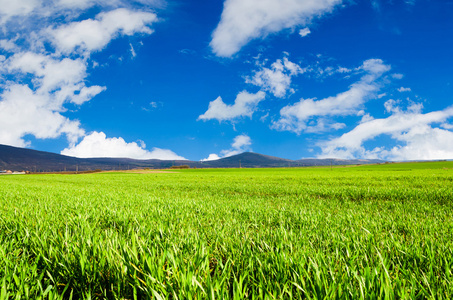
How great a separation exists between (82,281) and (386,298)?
2209mm

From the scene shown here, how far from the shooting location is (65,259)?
2.08m

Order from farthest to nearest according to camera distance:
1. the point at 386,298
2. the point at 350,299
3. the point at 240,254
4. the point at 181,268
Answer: the point at 240,254 < the point at 181,268 < the point at 350,299 < the point at 386,298

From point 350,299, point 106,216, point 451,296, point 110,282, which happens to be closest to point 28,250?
point 110,282

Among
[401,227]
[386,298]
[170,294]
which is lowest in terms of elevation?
[401,227]

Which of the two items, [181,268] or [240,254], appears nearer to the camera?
[181,268]

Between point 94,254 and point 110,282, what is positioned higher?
point 94,254

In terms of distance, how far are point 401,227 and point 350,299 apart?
11.7 ft

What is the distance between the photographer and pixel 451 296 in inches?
63.8

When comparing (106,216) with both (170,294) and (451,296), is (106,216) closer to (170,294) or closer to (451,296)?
(170,294)

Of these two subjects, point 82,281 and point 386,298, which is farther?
point 82,281

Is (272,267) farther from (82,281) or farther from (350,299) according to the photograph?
(82,281)

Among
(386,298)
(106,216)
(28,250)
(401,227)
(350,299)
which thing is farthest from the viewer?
(106,216)

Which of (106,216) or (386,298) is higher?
(386,298)

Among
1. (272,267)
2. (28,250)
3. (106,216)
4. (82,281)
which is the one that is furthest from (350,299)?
(106,216)
